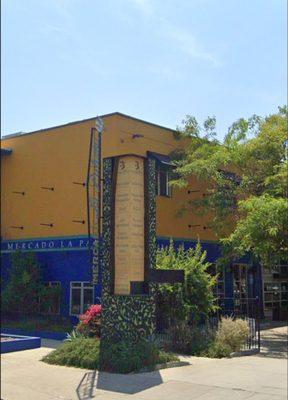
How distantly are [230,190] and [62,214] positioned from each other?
752 cm

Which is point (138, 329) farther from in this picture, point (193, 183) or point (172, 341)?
point (193, 183)

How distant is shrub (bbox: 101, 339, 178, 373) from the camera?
11914 millimetres

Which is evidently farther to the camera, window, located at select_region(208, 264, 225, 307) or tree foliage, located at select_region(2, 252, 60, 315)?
window, located at select_region(208, 264, 225, 307)

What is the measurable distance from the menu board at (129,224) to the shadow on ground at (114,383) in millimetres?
2226

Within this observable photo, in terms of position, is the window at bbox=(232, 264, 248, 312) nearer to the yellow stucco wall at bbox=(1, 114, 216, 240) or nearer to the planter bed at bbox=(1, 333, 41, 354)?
the yellow stucco wall at bbox=(1, 114, 216, 240)

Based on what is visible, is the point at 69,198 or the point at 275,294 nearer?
the point at 69,198

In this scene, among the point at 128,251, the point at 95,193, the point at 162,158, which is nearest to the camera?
the point at 128,251

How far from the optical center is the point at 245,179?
22.3 metres

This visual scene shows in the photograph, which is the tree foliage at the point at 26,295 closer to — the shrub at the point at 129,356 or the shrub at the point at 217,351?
the shrub at the point at 217,351

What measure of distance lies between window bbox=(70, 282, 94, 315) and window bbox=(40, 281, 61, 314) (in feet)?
1.95

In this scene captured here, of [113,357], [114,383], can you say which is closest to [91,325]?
[113,357]

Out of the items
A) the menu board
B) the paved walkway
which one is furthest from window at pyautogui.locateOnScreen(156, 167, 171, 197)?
the paved walkway

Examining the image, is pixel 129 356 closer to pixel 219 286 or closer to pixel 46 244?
pixel 46 244

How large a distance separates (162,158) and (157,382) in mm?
15335
